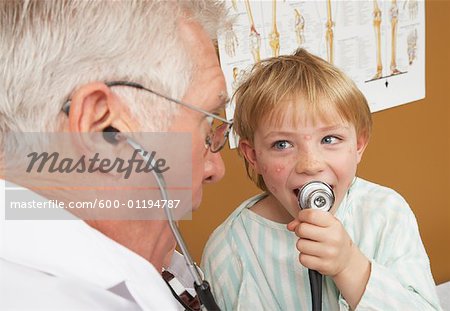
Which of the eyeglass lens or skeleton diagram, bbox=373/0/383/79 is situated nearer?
the eyeglass lens

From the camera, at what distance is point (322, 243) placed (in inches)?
51.1

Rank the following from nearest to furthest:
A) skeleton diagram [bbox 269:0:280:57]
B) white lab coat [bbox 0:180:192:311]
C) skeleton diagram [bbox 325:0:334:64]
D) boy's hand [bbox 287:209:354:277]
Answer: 1. white lab coat [bbox 0:180:192:311]
2. boy's hand [bbox 287:209:354:277]
3. skeleton diagram [bbox 269:0:280:57]
4. skeleton diagram [bbox 325:0:334:64]

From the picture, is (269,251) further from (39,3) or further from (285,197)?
(39,3)

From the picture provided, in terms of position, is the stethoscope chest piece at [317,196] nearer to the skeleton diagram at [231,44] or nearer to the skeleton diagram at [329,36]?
the skeleton diagram at [231,44]

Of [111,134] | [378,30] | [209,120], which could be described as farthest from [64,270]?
[378,30]

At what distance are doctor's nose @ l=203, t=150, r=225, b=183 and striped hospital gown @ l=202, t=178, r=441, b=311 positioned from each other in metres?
Result: 0.38

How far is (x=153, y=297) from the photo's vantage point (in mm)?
986

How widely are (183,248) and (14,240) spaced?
29 centimetres

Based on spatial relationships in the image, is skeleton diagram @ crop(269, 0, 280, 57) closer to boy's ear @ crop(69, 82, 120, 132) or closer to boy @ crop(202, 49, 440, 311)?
boy @ crop(202, 49, 440, 311)

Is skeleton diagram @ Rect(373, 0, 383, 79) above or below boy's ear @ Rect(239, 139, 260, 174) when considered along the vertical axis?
above

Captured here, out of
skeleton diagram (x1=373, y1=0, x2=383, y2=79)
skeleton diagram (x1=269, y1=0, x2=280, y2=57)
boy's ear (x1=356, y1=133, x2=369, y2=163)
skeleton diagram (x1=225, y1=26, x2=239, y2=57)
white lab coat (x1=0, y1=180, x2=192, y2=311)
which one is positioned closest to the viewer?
white lab coat (x1=0, y1=180, x2=192, y2=311)

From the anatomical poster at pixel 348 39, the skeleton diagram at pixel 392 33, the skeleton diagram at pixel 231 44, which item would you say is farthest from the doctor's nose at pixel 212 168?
the skeleton diagram at pixel 392 33

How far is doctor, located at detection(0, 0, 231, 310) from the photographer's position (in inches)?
35.5

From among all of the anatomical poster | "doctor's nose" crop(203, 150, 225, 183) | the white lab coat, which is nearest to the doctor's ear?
the white lab coat
